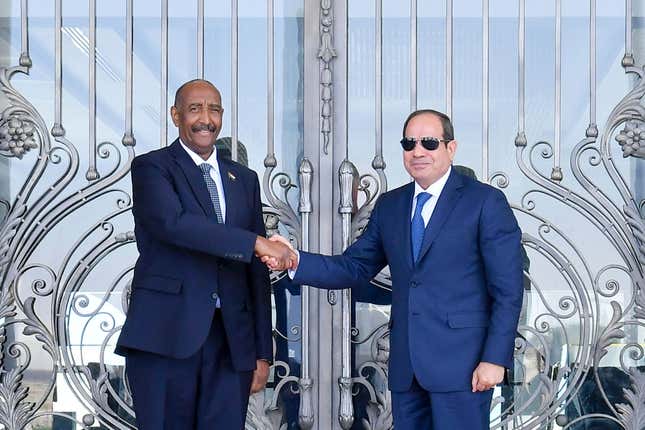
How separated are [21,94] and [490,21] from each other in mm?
1869

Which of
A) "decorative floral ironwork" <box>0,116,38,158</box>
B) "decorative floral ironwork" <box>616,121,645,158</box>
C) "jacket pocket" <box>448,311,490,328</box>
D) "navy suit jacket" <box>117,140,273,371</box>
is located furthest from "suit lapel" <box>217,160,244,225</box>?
"decorative floral ironwork" <box>616,121,645,158</box>

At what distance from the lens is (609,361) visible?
4.14 metres

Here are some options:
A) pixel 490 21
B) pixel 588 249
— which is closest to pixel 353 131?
pixel 490 21

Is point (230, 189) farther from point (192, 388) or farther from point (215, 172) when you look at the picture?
point (192, 388)

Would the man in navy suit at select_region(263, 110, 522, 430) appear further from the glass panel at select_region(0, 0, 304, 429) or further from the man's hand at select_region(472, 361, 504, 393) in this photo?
the glass panel at select_region(0, 0, 304, 429)

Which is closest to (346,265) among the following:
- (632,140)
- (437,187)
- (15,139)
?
(437,187)

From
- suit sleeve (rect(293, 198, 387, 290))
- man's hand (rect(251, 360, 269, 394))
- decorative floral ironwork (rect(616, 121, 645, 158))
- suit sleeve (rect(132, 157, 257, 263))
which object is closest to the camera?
suit sleeve (rect(132, 157, 257, 263))

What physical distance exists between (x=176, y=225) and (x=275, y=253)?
0.33 m

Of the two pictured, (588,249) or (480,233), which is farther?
(588,249)

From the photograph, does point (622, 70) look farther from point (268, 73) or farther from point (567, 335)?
point (268, 73)

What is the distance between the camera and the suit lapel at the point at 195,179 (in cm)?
320

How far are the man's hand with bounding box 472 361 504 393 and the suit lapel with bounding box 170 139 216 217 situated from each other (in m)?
0.92

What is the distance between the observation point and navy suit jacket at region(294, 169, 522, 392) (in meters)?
3.14

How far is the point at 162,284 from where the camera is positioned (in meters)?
3.12
